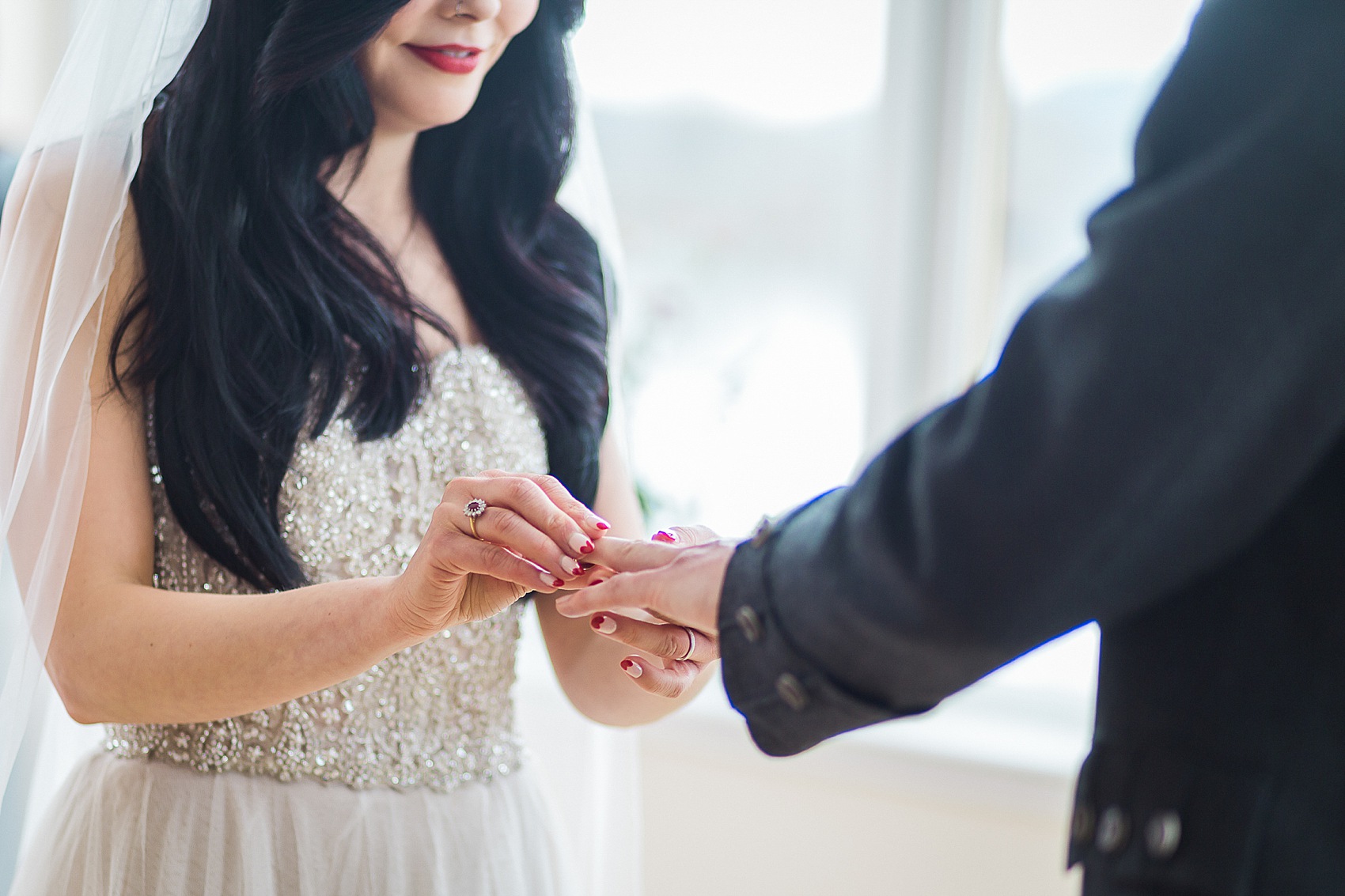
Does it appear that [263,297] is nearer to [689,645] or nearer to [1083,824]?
[689,645]

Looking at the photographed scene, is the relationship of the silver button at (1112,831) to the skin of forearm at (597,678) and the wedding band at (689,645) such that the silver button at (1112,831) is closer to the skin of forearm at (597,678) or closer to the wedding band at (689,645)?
the wedding band at (689,645)

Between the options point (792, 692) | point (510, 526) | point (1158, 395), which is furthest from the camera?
point (510, 526)

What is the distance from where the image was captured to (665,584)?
0.76m

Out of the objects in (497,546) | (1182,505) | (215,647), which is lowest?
(215,647)

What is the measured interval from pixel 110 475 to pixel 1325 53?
950 millimetres

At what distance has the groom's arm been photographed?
1.72ft

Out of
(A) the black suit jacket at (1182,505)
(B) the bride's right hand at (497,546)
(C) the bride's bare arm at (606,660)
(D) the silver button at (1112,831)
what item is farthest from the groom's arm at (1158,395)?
(C) the bride's bare arm at (606,660)

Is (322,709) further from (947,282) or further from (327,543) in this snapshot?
(947,282)

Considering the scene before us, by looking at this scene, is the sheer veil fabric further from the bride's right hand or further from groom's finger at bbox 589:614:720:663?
groom's finger at bbox 589:614:720:663

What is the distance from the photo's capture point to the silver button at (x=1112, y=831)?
1.95ft

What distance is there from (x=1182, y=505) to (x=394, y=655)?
2.57ft

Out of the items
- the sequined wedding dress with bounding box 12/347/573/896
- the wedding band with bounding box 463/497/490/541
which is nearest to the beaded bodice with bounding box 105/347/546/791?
the sequined wedding dress with bounding box 12/347/573/896

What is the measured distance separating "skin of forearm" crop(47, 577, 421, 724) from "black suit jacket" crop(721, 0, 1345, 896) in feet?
1.53

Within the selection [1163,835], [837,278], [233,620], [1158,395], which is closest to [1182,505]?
[1158,395]
